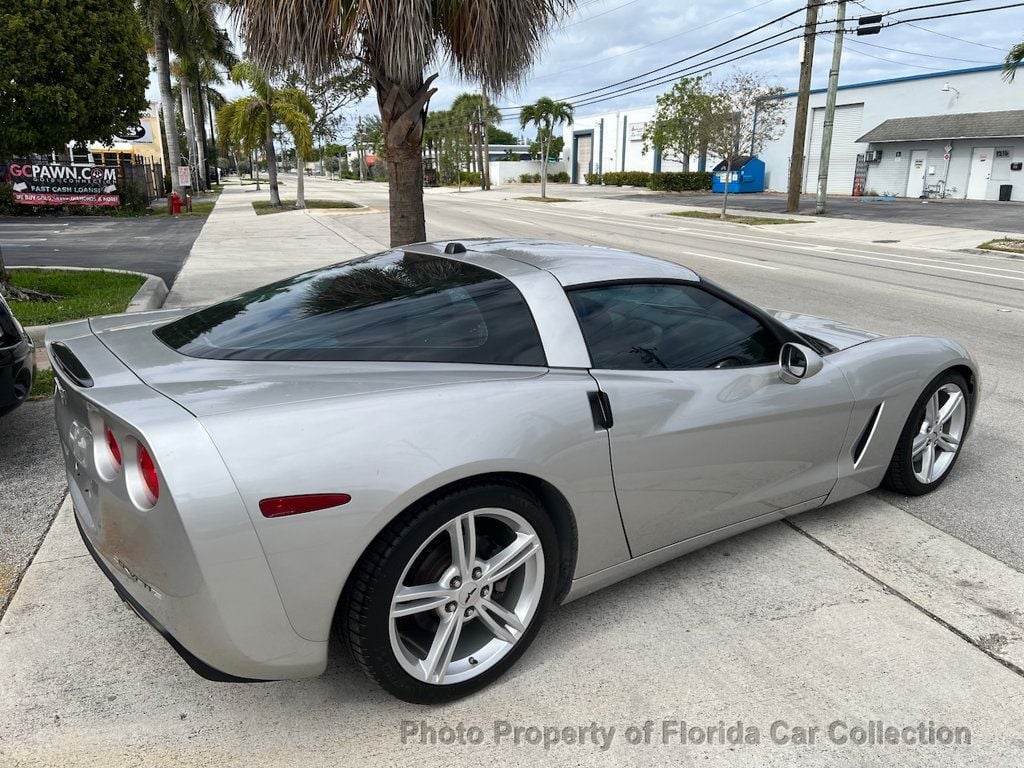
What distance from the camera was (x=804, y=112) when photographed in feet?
91.5

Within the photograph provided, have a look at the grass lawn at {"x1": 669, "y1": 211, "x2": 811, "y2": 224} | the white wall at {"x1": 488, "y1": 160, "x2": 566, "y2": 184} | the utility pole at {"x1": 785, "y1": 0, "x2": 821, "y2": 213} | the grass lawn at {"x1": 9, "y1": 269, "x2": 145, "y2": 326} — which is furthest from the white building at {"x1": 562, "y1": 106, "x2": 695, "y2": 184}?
the grass lawn at {"x1": 9, "y1": 269, "x2": 145, "y2": 326}

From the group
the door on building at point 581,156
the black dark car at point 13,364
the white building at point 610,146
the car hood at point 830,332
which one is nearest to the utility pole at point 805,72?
the car hood at point 830,332

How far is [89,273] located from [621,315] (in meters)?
10.6

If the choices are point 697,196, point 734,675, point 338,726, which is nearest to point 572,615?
point 734,675

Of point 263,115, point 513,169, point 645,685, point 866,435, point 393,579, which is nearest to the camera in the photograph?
point 393,579

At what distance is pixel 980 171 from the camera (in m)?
38.6

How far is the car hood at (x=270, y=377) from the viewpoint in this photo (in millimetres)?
2189

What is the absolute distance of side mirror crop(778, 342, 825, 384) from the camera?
3.14 metres

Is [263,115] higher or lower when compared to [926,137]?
higher

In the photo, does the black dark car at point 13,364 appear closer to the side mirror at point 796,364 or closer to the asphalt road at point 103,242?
the side mirror at point 796,364

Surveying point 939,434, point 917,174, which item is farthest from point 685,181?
point 939,434

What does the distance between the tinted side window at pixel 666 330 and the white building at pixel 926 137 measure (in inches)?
1615

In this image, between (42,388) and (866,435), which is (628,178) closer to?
(42,388)

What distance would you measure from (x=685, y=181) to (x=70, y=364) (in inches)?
1985
